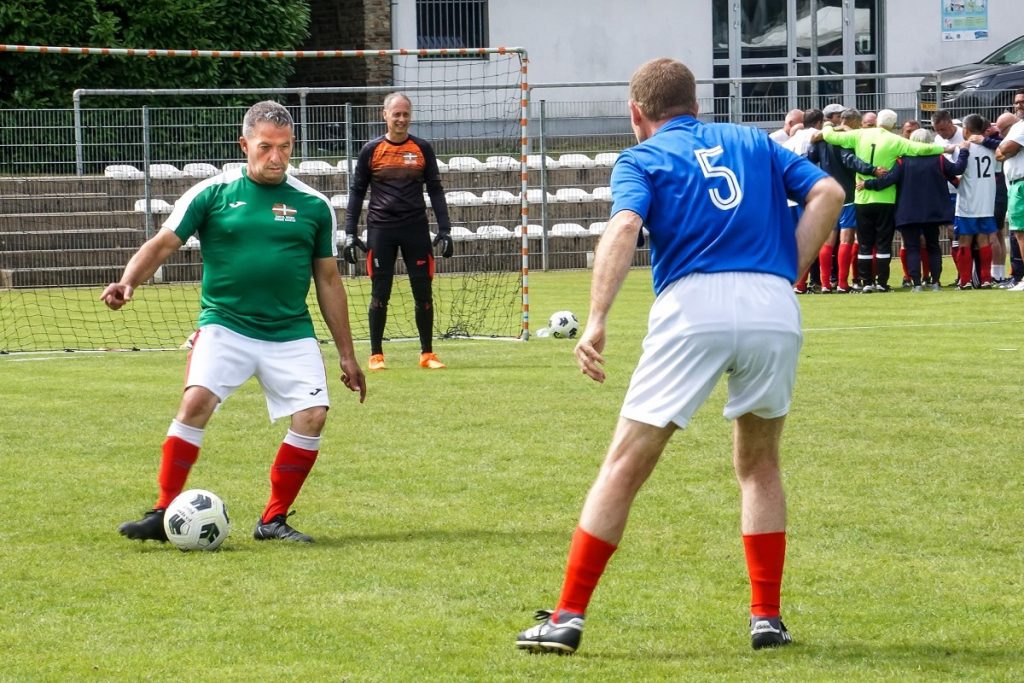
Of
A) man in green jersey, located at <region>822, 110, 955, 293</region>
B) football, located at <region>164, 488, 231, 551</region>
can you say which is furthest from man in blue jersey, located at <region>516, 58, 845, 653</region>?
man in green jersey, located at <region>822, 110, 955, 293</region>

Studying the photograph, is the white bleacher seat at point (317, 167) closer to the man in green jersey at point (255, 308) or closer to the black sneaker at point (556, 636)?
the man in green jersey at point (255, 308)

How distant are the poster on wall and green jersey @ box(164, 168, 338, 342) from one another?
28.7 m

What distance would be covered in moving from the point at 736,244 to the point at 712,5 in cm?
2861

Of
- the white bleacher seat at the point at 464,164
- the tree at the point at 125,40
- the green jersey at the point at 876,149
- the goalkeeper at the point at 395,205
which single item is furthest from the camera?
the tree at the point at 125,40

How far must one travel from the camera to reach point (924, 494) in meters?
7.96

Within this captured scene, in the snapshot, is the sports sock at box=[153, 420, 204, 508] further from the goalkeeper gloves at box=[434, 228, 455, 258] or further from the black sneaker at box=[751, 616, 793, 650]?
the goalkeeper gloves at box=[434, 228, 455, 258]

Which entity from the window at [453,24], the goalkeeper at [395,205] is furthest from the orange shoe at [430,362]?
the window at [453,24]

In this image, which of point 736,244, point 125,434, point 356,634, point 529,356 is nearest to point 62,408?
point 125,434

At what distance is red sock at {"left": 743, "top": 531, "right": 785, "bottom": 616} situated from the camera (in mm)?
5438

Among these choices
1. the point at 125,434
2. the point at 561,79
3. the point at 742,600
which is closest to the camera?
the point at 742,600

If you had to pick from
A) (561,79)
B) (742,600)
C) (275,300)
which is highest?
(561,79)

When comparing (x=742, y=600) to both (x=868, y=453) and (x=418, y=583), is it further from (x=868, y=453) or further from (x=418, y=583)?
(x=868, y=453)

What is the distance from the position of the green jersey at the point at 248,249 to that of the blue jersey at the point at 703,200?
2.26 meters

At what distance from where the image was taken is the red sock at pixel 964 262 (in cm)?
1997
